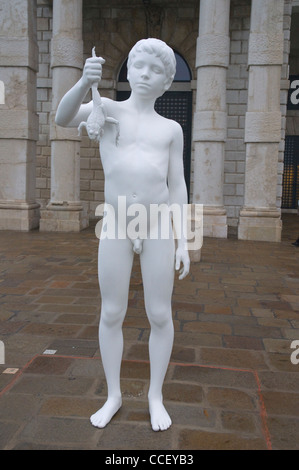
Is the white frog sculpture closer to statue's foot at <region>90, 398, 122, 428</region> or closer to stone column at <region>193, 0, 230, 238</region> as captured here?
statue's foot at <region>90, 398, 122, 428</region>

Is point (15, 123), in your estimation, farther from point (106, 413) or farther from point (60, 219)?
point (106, 413)

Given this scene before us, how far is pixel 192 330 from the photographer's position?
13.7ft

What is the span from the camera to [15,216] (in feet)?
33.9

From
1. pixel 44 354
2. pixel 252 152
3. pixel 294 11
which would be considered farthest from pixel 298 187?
pixel 44 354

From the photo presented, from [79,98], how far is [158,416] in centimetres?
183

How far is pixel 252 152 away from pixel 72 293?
234 inches

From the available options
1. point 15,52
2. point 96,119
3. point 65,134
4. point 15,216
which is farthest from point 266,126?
point 96,119

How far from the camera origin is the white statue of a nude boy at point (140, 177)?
2.47 m

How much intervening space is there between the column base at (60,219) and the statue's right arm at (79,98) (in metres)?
7.79

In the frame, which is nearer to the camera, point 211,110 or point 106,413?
point 106,413

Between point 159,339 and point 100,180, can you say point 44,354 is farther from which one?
point 100,180

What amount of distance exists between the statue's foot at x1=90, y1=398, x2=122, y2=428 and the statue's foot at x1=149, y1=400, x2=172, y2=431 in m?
0.21

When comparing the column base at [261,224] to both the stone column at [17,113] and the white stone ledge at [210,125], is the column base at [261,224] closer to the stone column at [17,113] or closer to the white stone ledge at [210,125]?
the white stone ledge at [210,125]

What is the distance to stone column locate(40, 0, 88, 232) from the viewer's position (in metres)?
9.90
